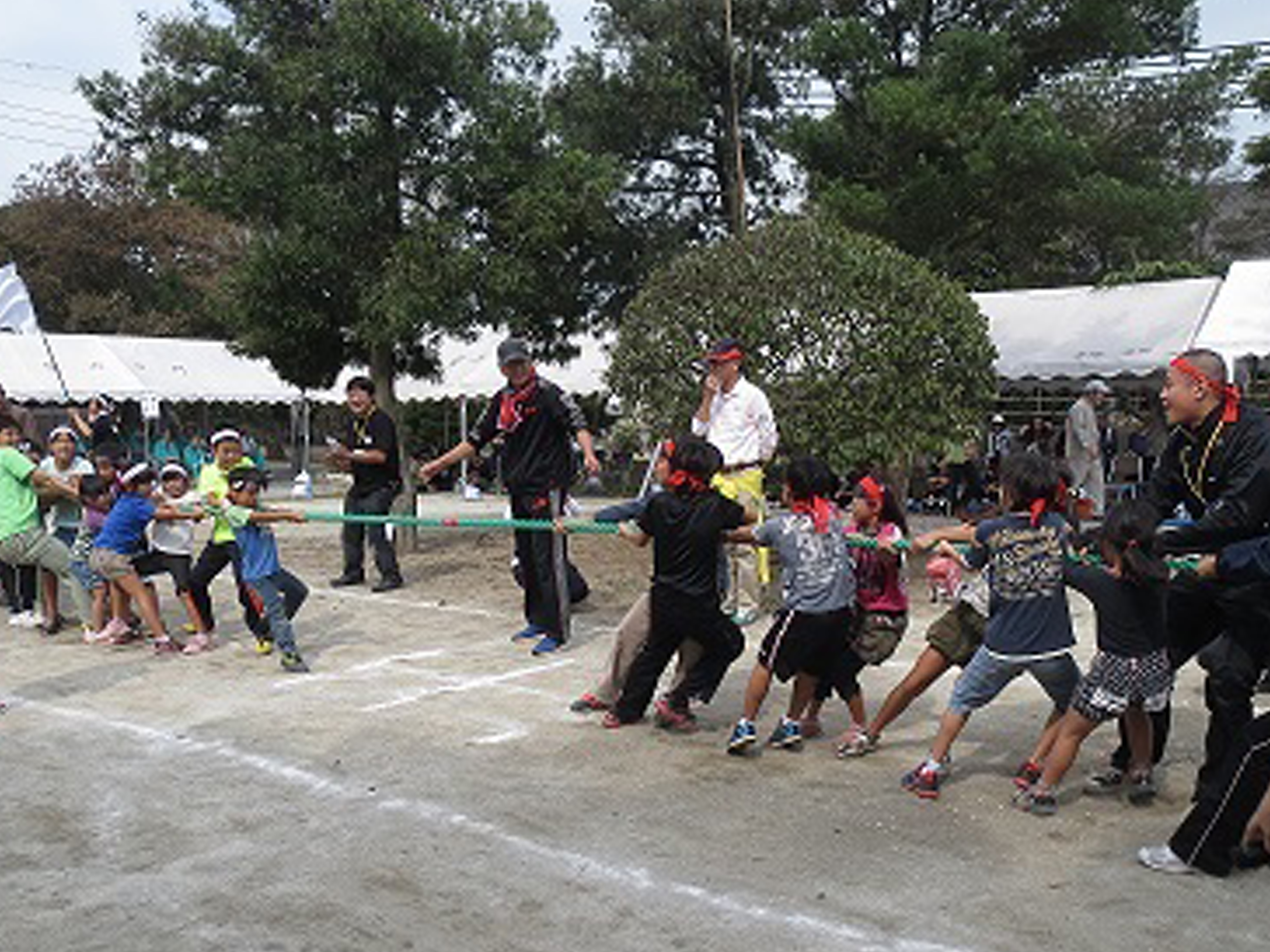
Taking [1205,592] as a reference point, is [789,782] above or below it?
below

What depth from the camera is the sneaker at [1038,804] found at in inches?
202

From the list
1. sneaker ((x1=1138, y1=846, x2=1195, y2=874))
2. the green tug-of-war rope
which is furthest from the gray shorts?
sneaker ((x1=1138, y1=846, x2=1195, y2=874))

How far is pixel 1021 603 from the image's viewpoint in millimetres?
5199

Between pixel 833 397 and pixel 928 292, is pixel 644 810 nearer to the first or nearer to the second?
pixel 833 397

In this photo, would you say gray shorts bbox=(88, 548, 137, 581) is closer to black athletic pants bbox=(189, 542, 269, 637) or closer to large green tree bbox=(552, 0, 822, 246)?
black athletic pants bbox=(189, 542, 269, 637)

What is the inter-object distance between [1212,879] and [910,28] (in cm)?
1733

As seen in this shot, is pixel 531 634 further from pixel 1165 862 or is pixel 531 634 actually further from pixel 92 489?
pixel 1165 862

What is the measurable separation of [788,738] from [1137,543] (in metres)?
1.92

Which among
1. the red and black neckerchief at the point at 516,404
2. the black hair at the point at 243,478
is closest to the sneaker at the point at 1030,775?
the red and black neckerchief at the point at 516,404

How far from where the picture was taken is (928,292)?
11.3m

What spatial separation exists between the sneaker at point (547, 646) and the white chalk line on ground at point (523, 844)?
2529mm

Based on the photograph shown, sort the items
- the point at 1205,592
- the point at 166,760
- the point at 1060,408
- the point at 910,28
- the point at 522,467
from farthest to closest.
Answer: the point at 1060,408
the point at 910,28
the point at 522,467
the point at 166,760
the point at 1205,592

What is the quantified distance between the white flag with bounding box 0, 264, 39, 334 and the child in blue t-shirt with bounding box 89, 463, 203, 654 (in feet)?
25.7

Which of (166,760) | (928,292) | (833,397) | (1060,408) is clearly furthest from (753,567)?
(1060,408)
